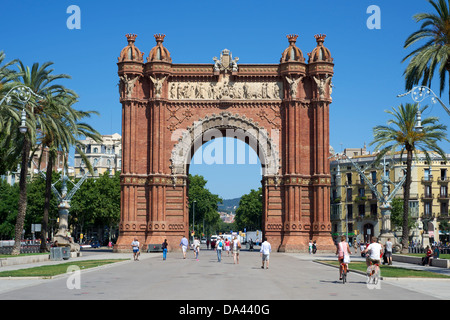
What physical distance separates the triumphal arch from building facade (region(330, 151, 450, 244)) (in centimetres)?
4098

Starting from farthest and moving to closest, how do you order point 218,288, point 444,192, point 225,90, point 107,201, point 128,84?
1. point 444,192
2. point 107,201
3. point 225,90
4. point 128,84
5. point 218,288

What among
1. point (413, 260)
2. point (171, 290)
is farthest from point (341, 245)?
point (413, 260)

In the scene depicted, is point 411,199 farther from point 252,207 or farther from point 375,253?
point 375,253

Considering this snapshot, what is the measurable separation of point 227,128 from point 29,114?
21.7 m

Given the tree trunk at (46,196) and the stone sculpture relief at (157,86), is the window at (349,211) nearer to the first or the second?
the stone sculpture relief at (157,86)

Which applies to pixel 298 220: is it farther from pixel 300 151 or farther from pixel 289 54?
pixel 289 54

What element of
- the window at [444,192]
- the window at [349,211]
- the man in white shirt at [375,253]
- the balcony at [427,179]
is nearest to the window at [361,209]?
the window at [349,211]

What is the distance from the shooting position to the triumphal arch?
2222 inches

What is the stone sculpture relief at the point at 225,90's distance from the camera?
58125mm

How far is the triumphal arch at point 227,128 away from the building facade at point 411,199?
41.0 meters

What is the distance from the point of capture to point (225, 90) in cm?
5812

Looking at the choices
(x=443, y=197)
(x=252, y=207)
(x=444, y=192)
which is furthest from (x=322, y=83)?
(x=252, y=207)

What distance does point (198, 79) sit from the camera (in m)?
58.3

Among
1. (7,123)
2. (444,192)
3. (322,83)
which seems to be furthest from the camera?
(444,192)
